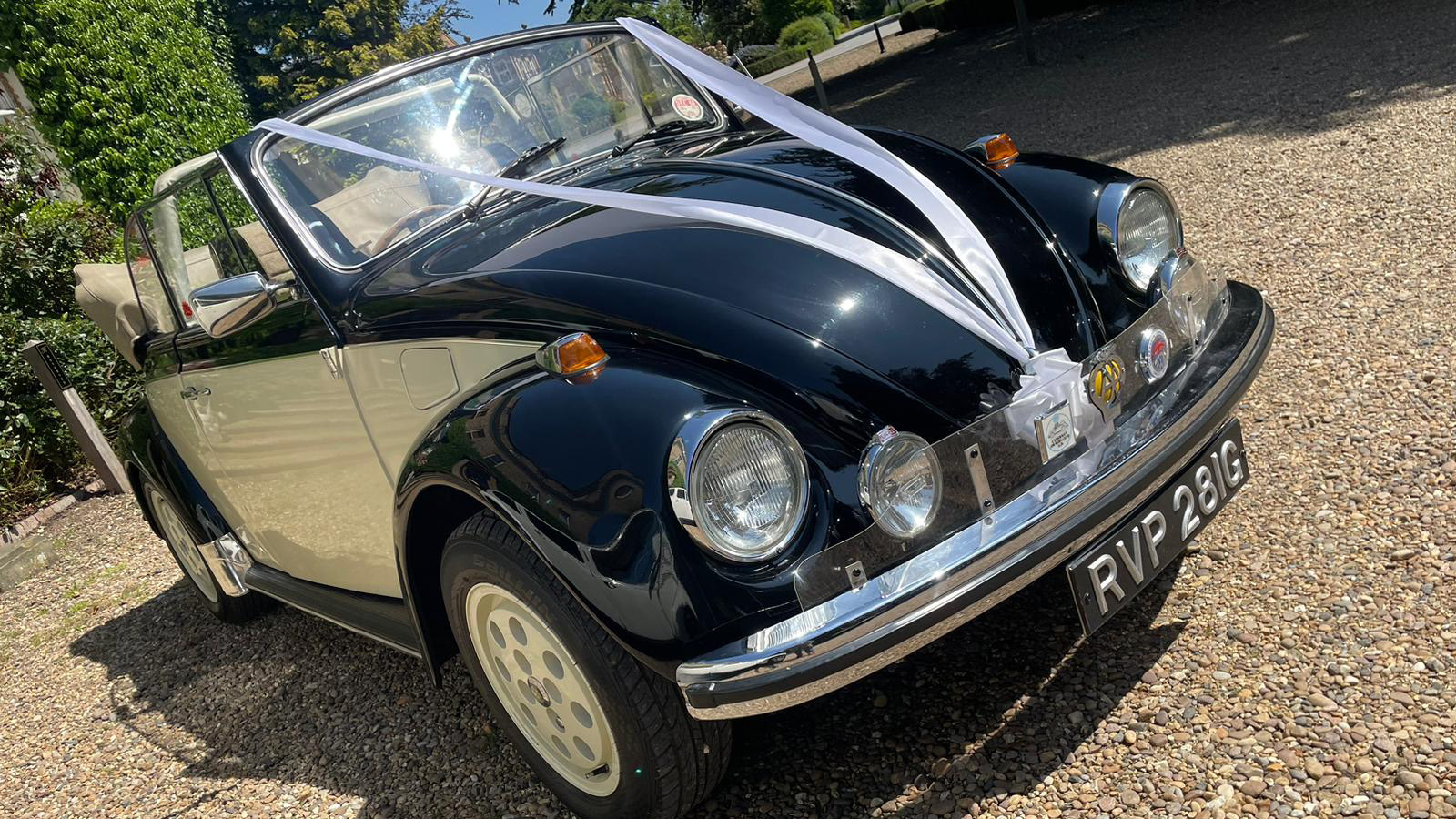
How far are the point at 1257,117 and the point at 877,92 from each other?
8.24m

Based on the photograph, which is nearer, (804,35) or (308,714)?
(308,714)

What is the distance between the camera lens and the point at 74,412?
703 centimetres

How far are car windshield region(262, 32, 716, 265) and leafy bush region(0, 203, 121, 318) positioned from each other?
6.27 metres

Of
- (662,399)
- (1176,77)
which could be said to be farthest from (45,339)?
(1176,77)

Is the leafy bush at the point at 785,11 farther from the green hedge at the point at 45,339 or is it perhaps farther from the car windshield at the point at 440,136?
the car windshield at the point at 440,136

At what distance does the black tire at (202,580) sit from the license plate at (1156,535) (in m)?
3.44

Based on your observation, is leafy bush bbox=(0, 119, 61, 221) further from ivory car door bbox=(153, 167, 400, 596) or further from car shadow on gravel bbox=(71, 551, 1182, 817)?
car shadow on gravel bbox=(71, 551, 1182, 817)

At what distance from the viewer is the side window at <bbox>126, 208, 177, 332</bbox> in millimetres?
3955

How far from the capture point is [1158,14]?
1434 centimetres

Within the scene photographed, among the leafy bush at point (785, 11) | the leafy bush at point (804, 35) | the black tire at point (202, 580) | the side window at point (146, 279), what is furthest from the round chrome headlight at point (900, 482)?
the leafy bush at point (804, 35)

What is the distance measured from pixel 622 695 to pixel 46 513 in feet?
22.3

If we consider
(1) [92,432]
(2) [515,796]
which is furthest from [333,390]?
(1) [92,432]

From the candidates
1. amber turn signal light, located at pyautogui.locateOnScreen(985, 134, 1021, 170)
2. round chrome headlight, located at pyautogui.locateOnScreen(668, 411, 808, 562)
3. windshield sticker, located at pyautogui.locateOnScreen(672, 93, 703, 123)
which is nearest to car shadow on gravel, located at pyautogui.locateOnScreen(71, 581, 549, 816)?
round chrome headlight, located at pyautogui.locateOnScreen(668, 411, 808, 562)

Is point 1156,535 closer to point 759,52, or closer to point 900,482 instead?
point 900,482
